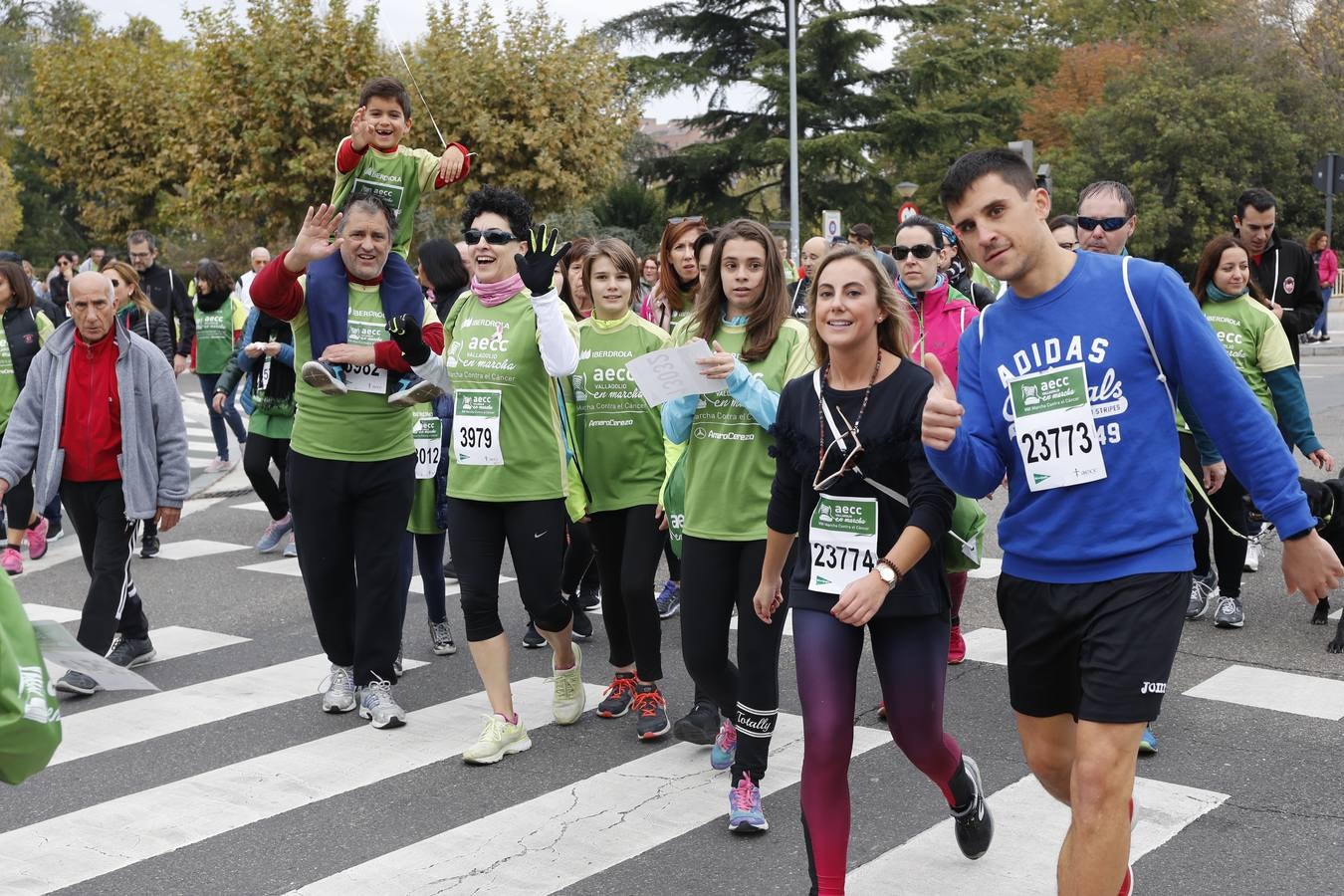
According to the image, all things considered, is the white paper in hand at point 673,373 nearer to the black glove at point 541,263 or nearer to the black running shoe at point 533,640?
the black glove at point 541,263

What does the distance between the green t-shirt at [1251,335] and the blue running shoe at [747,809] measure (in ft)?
12.6

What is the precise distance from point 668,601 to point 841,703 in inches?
175

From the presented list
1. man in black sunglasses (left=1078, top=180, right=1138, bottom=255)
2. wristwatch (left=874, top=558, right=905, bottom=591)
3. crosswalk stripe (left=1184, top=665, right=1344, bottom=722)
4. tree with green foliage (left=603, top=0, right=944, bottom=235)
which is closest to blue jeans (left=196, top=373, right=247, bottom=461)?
man in black sunglasses (left=1078, top=180, right=1138, bottom=255)

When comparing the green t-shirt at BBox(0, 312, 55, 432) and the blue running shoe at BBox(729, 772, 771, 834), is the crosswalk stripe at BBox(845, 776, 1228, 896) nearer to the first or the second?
the blue running shoe at BBox(729, 772, 771, 834)

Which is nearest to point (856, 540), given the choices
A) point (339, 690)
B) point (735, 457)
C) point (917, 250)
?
point (735, 457)

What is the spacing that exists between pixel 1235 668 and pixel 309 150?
23325 mm

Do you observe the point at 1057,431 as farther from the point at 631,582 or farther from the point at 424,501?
the point at 424,501

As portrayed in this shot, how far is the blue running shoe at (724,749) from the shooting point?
550 cm

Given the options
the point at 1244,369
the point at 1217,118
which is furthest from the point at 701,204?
the point at 1244,369

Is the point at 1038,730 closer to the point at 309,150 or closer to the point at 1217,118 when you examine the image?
the point at 309,150

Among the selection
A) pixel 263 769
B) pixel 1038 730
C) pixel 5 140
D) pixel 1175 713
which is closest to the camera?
pixel 1038 730

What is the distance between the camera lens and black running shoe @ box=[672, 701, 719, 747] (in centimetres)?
568

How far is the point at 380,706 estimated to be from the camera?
20.2 feet

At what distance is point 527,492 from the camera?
5.75 meters
